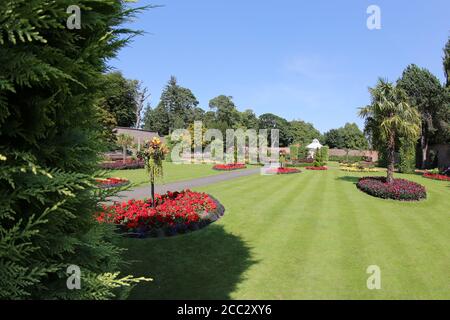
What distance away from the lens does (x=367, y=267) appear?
8953 mm

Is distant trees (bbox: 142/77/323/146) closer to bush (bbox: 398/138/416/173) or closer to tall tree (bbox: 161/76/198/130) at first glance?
tall tree (bbox: 161/76/198/130)

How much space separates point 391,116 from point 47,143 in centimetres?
2275

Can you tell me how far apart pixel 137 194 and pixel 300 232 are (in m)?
11.1

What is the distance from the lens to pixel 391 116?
71.1 ft

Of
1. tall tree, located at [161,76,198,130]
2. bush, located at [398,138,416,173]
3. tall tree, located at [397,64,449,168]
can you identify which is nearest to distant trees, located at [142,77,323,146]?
tall tree, located at [161,76,198,130]

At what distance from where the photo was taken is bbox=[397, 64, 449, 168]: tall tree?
139 feet

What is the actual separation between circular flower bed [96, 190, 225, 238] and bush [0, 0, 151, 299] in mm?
6406

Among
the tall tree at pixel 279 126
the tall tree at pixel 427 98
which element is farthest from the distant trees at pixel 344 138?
the tall tree at pixel 427 98

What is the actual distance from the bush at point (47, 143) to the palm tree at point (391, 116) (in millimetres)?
21127

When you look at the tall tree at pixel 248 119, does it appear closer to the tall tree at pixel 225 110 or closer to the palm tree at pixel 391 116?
the tall tree at pixel 225 110

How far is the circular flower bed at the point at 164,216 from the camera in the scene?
11242 mm
